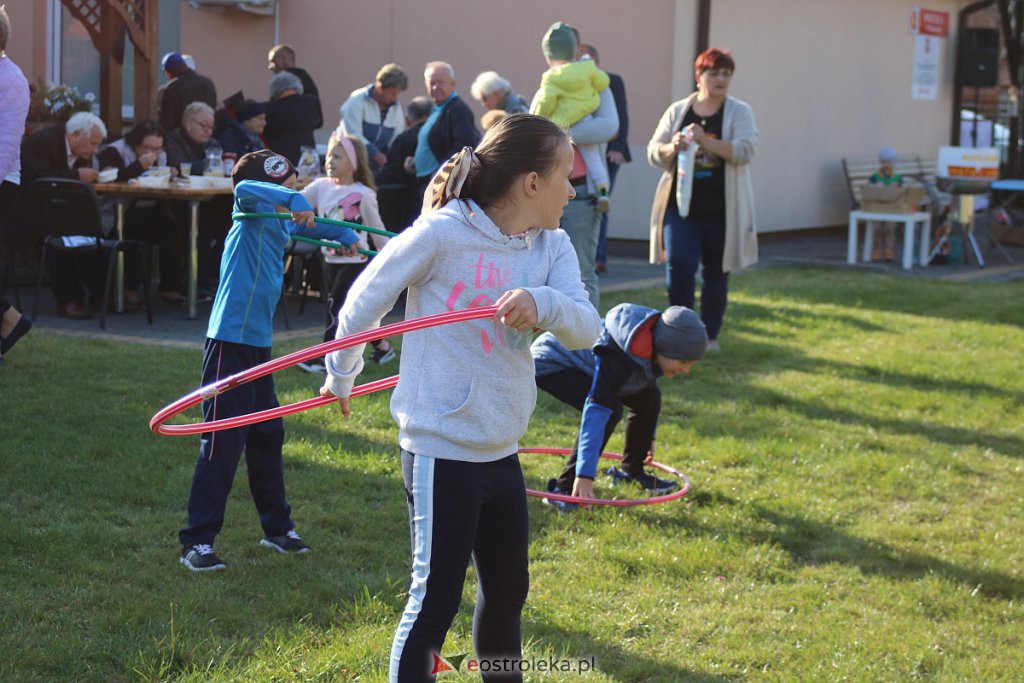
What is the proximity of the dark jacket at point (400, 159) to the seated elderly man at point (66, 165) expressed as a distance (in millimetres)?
2303

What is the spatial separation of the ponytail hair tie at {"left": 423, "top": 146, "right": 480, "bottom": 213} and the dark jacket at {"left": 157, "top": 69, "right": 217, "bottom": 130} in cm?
906

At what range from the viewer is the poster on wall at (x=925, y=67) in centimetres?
1931

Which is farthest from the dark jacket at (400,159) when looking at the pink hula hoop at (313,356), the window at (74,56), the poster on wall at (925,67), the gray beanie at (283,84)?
the poster on wall at (925,67)

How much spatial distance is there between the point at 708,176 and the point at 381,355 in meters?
2.53

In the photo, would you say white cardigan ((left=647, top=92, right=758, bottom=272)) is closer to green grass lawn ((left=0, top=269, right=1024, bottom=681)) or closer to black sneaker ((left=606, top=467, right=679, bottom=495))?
green grass lawn ((left=0, top=269, right=1024, bottom=681))

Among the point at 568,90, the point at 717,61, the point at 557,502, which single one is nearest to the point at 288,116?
the point at 568,90

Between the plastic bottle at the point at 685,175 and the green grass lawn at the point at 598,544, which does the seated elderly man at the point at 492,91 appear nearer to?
the plastic bottle at the point at 685,175

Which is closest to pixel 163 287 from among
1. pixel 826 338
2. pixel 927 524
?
pixel 826 338

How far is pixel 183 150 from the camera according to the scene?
1079 cm

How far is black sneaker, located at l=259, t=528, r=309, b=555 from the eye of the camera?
4695 millimetres

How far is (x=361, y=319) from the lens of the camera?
2.93 m

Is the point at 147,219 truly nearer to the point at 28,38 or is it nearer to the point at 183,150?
the point at 183,150

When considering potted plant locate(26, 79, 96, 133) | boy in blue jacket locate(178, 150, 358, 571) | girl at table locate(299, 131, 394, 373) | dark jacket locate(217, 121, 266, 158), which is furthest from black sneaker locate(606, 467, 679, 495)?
potted plant locate(26, 79, 96, 133)

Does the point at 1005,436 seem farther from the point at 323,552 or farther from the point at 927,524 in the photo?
the point at 323,552
